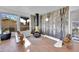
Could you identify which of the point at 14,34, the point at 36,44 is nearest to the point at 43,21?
the point at 36,44

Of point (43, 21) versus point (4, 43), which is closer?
point (4, 43)

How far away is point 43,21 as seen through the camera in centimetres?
212

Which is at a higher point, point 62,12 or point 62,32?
point 62,12

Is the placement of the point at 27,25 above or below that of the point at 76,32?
above

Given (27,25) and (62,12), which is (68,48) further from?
(27,25)
